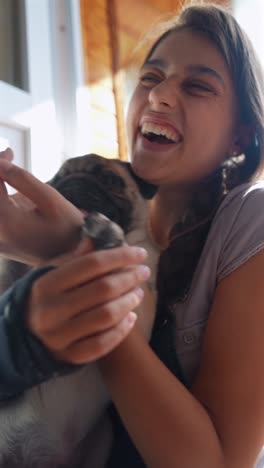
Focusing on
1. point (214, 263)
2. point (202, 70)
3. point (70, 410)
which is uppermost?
point (202, 70)

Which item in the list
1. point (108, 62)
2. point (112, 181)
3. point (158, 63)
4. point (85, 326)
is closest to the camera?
point (85, 326)

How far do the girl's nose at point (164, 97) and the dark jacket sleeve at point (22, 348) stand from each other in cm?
51

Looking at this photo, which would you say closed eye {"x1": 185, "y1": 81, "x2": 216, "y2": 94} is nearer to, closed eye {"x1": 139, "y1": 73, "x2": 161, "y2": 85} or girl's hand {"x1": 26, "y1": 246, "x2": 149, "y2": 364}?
closed eye {"x1": 139, "y1": 73, "x2": 161, "y2": 85}

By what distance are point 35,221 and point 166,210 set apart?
1.70 feet

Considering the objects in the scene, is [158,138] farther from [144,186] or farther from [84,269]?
[84,269]

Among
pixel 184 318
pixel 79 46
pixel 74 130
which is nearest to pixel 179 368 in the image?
pixel 184 318

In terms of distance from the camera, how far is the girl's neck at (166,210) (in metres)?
1.09

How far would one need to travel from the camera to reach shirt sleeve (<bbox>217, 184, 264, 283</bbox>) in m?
0.85

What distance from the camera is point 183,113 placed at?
96 centimetres

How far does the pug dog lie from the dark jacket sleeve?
0.66 feet

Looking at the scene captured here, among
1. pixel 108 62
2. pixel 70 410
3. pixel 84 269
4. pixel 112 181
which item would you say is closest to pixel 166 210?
pixel 112 181

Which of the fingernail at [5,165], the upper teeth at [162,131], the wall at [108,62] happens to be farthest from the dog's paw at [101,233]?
the wall at [108,62]

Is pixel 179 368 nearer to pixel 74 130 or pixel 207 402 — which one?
pixel 207 402

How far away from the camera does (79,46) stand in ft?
6.47
